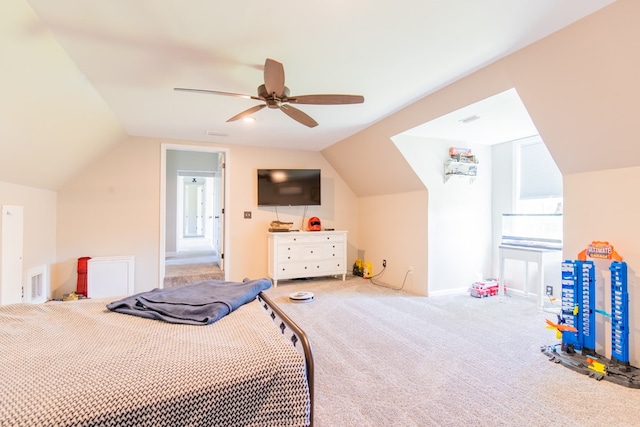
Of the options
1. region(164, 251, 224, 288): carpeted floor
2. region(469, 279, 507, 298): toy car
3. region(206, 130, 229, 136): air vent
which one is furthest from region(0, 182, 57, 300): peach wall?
region(469, 279, 507, 298): toy car

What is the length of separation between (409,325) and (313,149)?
352cm

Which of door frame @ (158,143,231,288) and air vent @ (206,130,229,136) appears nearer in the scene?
air vent @ (206,130,229,136)

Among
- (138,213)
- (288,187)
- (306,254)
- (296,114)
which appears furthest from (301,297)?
(138,213)

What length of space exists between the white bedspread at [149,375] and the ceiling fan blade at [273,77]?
160 centimetres

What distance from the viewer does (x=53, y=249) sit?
398 centimetres

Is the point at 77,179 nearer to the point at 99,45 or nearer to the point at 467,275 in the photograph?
the point at 99,45

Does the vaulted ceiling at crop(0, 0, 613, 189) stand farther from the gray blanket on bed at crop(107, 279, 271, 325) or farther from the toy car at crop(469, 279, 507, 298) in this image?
the toy car at crop(469, 279, 507, 298)

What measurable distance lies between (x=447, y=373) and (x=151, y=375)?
2.04 m

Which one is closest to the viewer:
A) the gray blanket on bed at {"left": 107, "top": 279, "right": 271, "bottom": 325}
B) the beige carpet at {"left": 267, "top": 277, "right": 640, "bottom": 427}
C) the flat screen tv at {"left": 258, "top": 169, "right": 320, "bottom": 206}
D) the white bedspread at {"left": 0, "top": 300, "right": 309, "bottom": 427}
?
the white bedspread at {"left": 0, "top": 300, "right": 309, "bottom": 427}

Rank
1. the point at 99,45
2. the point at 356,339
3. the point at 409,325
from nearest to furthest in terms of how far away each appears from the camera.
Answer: the point at 99,45 → the point at 356,339 → the point at 409,325

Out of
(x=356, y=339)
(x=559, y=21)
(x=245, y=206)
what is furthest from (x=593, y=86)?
(x=245, y=206)

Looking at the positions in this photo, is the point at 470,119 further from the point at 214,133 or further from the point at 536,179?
the point at 214,133

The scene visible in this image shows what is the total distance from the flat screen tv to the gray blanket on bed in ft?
9.93

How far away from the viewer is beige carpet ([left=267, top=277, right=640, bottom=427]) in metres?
1.77
